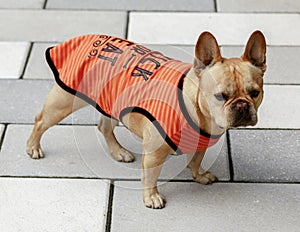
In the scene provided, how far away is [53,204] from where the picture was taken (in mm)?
3293

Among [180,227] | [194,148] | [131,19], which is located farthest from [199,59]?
[131,19]

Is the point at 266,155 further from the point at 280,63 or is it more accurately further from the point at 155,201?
the point at 280,63

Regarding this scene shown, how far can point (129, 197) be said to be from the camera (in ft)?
11.0

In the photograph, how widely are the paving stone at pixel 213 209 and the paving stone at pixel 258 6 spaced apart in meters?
1.91

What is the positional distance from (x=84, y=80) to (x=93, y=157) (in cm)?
58

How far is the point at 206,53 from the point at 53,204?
3.64ft

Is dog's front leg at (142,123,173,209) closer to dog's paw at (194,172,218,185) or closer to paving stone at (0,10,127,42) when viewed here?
dog's paw at (194,172,218,185)

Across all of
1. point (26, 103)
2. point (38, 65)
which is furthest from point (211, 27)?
point (26, 103)

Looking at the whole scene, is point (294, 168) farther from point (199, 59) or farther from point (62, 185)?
point (62, 185)

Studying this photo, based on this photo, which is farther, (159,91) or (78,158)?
(78,158)

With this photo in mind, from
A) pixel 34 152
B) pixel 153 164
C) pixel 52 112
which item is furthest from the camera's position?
pixel 34 152

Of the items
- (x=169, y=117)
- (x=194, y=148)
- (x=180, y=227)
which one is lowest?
(x=180, y=227)

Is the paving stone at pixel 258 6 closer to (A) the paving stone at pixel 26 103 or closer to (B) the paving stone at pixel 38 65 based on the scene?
(B) the paving stone at pixel 38 65

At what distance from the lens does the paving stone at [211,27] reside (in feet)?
15.0
